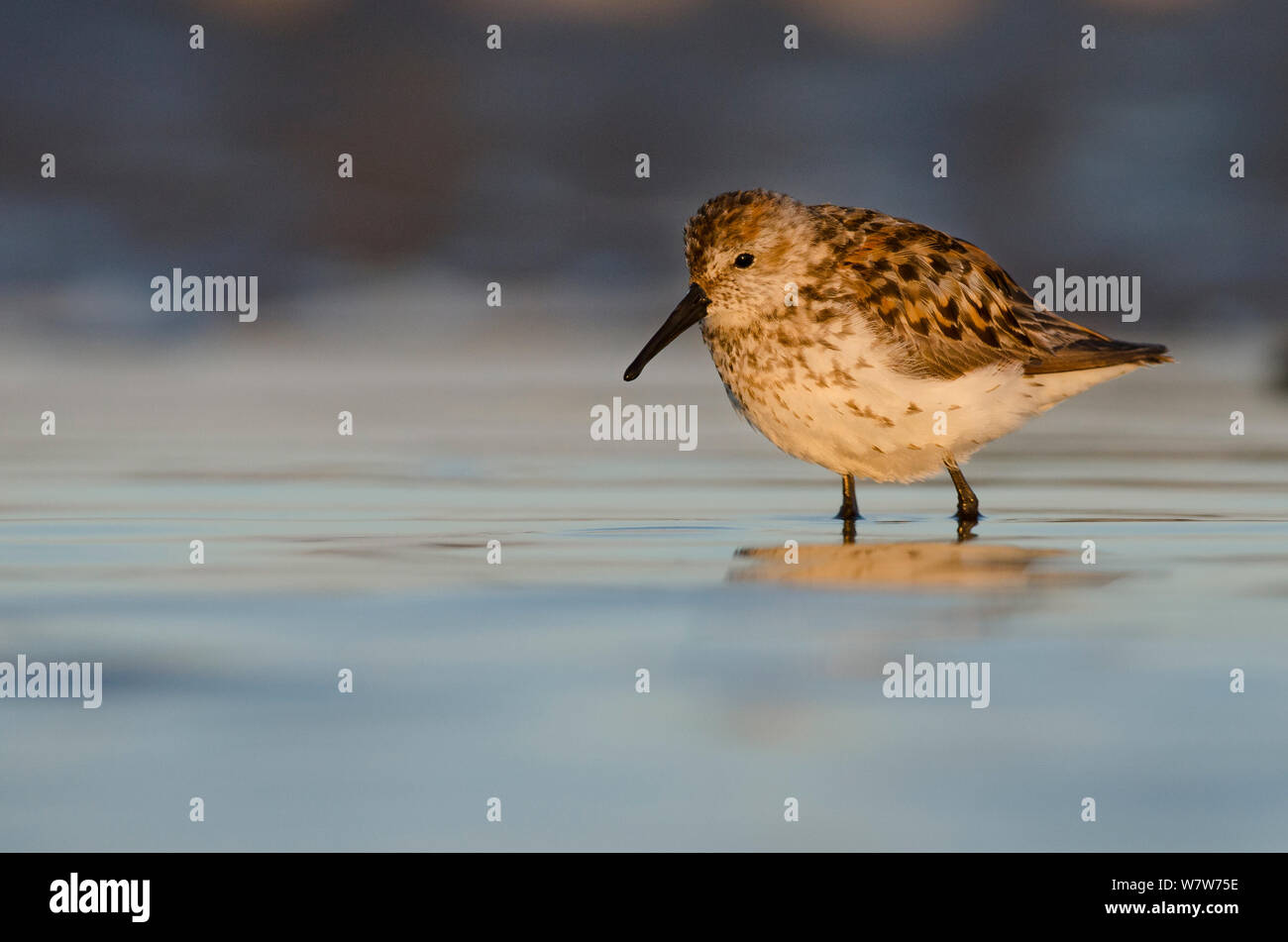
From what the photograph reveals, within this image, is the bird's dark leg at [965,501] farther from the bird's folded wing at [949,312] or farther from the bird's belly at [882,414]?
the bird's folded wing at [949,312]

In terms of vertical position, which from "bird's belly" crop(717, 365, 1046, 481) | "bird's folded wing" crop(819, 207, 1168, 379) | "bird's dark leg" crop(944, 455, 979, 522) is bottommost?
"bird's dark leg" crop(944, 455, 979, 522)

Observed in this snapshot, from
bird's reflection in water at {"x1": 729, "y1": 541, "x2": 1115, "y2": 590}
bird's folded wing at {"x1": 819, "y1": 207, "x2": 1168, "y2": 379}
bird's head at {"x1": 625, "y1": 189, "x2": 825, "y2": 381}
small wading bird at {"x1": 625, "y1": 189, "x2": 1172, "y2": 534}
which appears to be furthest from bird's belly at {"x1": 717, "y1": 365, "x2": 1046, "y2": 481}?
bird's reflection in water at {"x1": 729, "y1": 541, "x2": 1115, "y2": 590}

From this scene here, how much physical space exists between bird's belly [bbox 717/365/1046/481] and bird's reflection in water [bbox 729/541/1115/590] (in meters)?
0.50

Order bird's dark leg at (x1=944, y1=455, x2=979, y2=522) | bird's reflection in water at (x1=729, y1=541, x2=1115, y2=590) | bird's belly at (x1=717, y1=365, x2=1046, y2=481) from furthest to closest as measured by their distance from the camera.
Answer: bird's dark leg at (x1=944, y1=455, x2=979, y2=522)
bird's belly at (x1=717, y1=365, x2=1046, y2=481)
bird's reflection in water at (x1=729, y1=541, x2=1115, y2=590)

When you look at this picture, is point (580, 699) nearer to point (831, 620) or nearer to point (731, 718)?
point (731, 718)

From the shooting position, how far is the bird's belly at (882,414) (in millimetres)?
7773

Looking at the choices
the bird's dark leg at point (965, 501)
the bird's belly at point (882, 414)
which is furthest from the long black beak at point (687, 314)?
the bird's dark leg at point (965, 501)

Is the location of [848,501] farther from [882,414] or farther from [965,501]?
[882,414]

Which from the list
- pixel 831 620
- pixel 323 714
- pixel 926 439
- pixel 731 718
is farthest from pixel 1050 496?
pixel 323 714

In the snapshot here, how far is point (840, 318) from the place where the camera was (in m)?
7.87

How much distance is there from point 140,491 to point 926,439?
4162 mm

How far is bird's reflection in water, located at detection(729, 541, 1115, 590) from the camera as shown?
22.4 ft

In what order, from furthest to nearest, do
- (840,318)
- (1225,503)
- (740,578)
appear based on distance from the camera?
(1225,503) → (840,318) → (740,578)

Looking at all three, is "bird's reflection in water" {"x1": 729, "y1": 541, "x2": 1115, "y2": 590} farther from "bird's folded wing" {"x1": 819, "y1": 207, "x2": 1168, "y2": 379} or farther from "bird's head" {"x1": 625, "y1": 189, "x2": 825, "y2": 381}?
"bird's head" {"x1": 625, "y1": 189, "x2": 825, "y2": 381}
